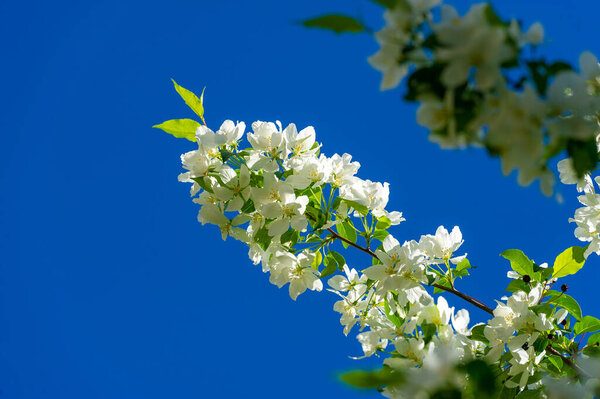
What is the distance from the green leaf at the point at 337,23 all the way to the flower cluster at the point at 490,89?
4 centimetres

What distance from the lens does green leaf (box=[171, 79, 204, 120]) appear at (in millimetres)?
1745

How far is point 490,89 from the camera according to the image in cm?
80

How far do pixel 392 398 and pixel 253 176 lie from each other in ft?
2.57

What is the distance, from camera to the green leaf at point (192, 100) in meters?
1.75

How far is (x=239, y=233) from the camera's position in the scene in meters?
1.70

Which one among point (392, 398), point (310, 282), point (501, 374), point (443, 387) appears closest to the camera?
point (443, 387)

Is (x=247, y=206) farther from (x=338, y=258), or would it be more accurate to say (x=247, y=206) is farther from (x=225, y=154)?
(x=338, y=258)

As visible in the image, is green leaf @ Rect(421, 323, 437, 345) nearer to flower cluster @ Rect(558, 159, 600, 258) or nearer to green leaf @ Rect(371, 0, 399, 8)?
flower cluster @ Rect(558, 159, 600, 258)

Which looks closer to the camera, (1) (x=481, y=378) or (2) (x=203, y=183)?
(1) (x=481, y=378)

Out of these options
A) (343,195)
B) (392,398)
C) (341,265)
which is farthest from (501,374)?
(343,195)

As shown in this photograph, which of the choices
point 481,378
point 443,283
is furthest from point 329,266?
point 481,378

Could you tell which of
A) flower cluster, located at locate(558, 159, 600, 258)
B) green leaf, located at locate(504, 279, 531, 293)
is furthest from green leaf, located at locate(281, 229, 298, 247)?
flower cluster, located at locate(558, 159, 600, 258)

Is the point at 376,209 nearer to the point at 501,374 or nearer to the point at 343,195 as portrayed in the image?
the point at 343,195

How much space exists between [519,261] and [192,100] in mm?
1237
